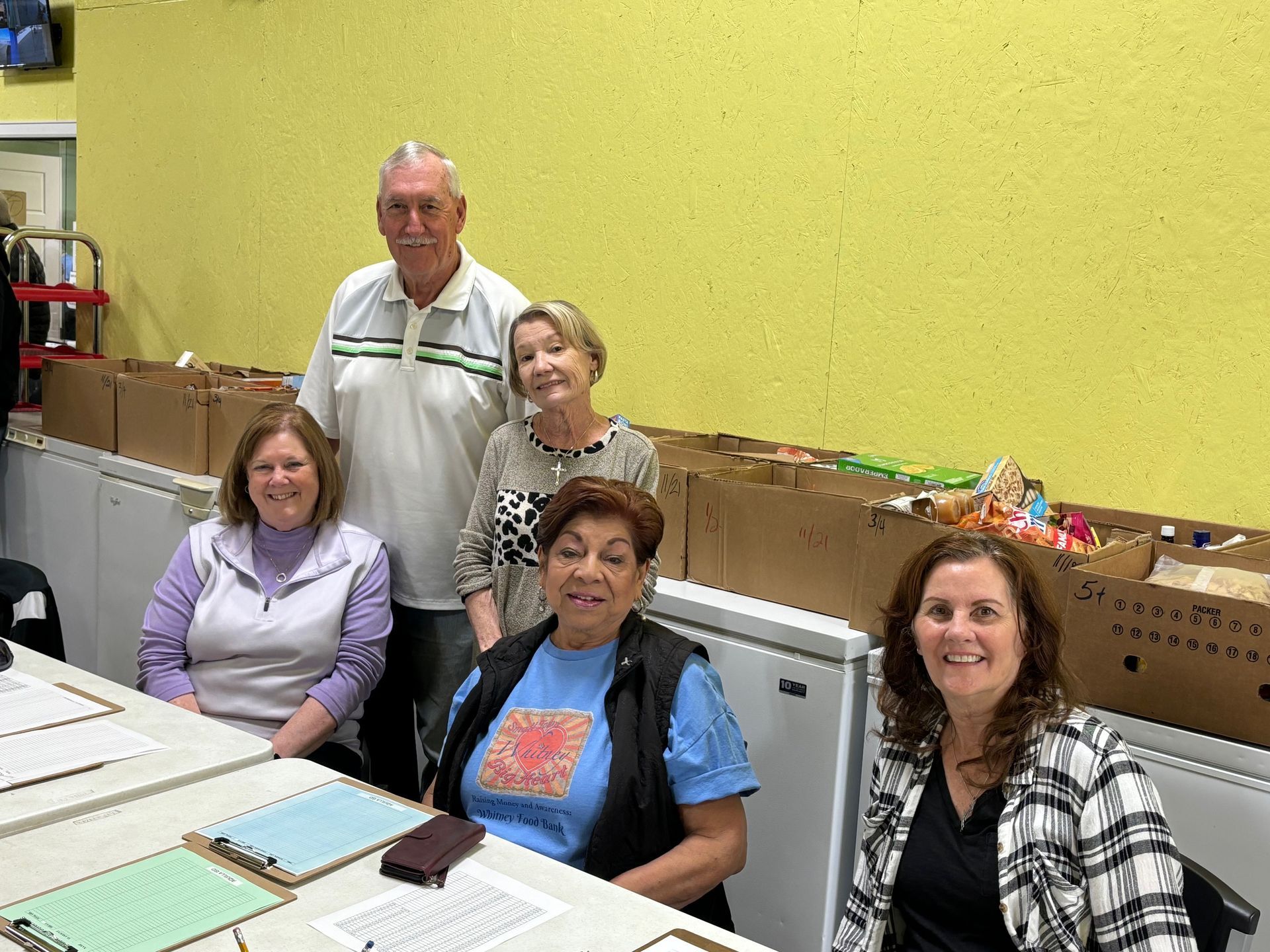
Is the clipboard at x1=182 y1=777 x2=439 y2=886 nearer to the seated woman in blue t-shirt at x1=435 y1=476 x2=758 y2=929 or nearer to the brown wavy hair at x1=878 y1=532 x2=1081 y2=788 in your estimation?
the seated woman in blue t-shirt at x1=435 y1=476 x2=758 y2=929

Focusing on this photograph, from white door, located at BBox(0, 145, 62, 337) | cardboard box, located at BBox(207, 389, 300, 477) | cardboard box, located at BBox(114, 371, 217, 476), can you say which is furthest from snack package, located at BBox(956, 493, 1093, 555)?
white door, located at BBox(0, 145, 62, 337)

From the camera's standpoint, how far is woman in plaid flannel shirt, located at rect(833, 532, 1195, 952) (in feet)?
4.65

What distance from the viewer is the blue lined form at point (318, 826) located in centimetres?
149

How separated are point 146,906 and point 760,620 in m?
1.37

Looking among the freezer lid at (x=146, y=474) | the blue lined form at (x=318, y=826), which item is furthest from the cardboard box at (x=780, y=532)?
the freezer lid at (x=146, y=474)

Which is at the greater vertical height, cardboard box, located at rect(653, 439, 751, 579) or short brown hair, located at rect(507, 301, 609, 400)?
short brown hair, located at rect(507, 301, 609, 400)

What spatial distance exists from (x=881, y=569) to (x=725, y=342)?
44.5 inches

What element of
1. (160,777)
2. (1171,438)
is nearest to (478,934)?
(160,777)

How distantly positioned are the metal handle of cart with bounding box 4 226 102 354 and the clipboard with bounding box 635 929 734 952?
4.41 m

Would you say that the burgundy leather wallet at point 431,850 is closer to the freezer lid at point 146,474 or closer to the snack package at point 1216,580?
the snack package at point 1216,580

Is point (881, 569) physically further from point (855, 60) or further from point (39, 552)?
point (39, 552)

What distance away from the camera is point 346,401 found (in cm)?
262

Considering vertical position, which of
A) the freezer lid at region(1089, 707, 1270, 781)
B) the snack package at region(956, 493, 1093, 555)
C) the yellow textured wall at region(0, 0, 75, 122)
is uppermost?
the yellow textured wall at region(0, 0, 75, 122)

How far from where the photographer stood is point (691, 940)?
1.34 metres
